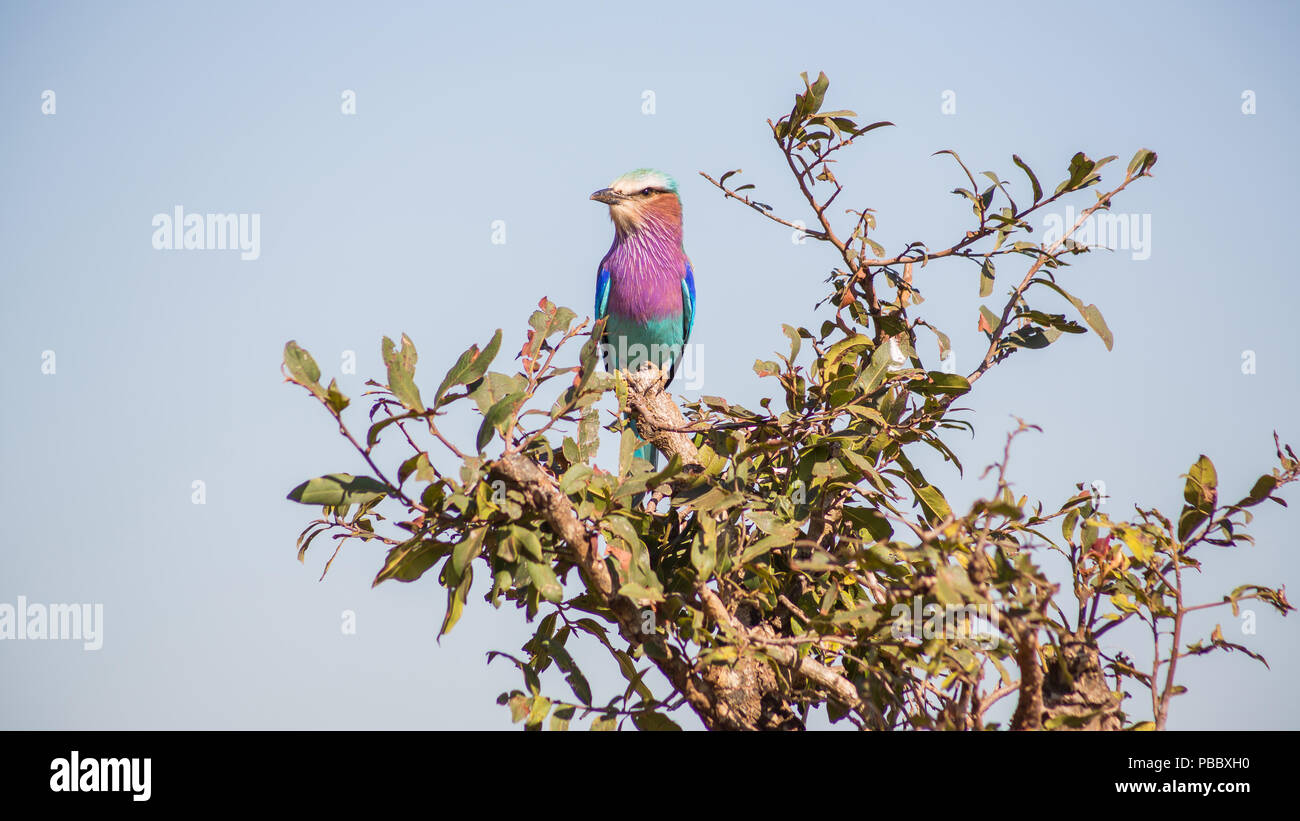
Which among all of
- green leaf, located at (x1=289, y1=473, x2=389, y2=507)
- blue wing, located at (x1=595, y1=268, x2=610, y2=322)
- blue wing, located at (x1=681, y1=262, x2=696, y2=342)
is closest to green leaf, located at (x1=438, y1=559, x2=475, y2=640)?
green leaf, located at (x1=289, y1=473, x2=389, y2=507)

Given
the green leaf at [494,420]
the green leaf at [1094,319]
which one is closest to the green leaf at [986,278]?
the green leaf at [1094,319]

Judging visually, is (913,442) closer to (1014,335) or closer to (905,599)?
(1014,335)

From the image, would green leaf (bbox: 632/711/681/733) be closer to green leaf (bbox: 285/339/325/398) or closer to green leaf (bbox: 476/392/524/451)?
green leaf (bbox: 476/392/524/451)

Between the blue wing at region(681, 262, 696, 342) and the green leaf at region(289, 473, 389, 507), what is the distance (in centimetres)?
404

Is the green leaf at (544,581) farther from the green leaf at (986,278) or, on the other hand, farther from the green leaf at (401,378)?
the green leaf at (986,278)

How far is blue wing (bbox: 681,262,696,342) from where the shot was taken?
20.6 ft

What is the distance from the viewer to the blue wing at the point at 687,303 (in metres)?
6.27

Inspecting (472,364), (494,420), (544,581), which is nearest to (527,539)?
(544,581)

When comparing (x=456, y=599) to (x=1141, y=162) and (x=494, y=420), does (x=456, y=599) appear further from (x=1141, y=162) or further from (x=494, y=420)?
(x=1141, y=162)
